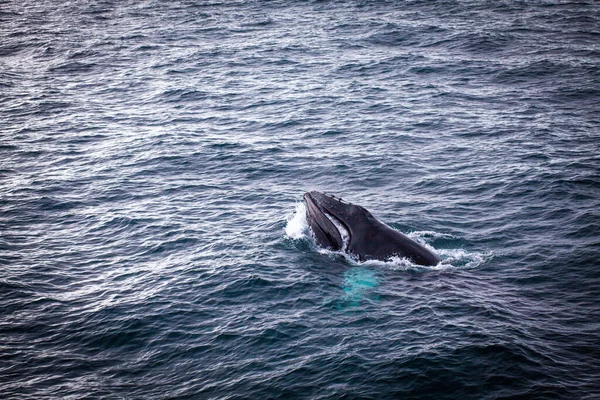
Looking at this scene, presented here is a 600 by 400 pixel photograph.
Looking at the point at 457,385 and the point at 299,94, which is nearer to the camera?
the point at 457,385

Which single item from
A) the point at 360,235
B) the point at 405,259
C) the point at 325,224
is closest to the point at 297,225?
the point at 325,224

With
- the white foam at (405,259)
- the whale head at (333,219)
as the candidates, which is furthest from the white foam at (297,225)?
the whale head at (333,219)

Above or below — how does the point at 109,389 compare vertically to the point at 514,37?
below

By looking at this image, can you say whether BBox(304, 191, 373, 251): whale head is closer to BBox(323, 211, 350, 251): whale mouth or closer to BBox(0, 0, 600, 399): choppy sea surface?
BBox(323, 211, 350, 251): whale mouth

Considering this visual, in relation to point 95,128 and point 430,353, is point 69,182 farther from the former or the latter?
point 430,353

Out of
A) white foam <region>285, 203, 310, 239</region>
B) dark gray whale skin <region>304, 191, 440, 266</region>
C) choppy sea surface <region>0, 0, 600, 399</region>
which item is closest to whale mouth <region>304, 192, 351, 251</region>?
dark gray whale skin <region>304, 191, 440, 266</region>

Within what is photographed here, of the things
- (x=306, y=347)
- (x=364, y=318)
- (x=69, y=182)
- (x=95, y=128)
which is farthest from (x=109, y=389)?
(x=95, y=128)
